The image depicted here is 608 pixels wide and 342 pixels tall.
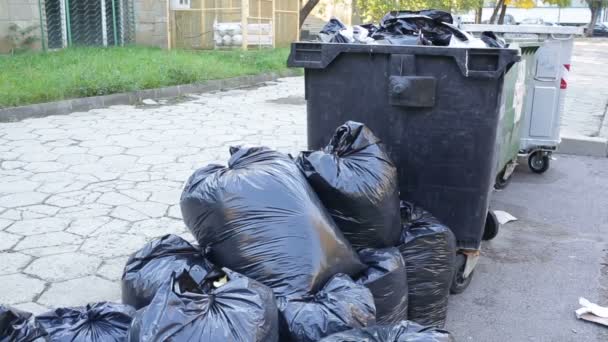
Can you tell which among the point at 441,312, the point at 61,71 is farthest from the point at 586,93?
the point at 441,312

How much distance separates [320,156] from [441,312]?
98 centimetres

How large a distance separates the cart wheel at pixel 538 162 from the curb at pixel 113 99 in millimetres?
5722

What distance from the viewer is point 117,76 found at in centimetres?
928

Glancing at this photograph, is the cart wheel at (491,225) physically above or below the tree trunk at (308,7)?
below

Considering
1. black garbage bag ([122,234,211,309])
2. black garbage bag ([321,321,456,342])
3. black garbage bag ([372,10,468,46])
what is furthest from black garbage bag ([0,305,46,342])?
black garbage bag ([372,10,468,46])

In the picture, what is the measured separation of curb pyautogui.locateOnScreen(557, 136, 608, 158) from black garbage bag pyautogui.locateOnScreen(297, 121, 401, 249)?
4.90 m

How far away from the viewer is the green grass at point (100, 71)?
27.0 ft

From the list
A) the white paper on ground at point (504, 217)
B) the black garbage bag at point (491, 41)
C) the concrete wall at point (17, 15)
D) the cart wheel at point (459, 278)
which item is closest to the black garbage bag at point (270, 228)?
the cart wheel at point (459, 278)

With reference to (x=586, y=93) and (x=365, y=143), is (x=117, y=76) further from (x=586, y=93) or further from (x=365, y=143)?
(x=586, y=93)

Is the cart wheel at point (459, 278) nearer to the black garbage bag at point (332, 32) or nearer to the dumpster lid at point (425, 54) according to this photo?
the dumpster lid at point (425, 54)

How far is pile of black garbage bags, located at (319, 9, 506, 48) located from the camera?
3301 millimetres

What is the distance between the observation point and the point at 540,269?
3779 mm

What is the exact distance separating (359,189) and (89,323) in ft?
4.00

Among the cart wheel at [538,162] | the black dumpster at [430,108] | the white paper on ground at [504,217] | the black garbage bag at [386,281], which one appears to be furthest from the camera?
the cart wheel at [538,162]
